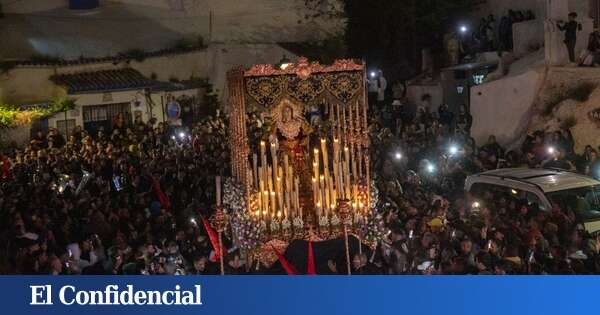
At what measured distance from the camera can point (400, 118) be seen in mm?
16203

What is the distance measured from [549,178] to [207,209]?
428 centimetres

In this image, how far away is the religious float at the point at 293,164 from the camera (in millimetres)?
8344

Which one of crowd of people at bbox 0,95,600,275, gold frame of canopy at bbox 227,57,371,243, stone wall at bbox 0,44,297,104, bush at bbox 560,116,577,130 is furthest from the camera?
stone wall at bbox 0,44,297,104

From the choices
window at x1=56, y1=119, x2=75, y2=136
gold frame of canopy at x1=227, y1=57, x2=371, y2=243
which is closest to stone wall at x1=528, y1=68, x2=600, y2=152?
gold frame of canopy at x1=227, y1=57, x2=371, y2=243

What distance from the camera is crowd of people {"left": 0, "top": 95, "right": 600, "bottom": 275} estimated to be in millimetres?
7840

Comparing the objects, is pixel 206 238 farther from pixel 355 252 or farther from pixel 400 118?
pixel 400 118

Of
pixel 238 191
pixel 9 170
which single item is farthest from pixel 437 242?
pixel 9 170

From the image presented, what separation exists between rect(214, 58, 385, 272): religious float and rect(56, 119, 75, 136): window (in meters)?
10.3

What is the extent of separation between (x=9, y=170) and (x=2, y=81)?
18.5 ft

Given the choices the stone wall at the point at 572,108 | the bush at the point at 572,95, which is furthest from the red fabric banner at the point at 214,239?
the bush at the point at 572,95

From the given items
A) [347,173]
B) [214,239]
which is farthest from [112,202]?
[347,173]

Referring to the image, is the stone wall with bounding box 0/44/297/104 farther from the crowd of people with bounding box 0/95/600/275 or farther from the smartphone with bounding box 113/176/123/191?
the smartphone with bounding box 113/176/123/191

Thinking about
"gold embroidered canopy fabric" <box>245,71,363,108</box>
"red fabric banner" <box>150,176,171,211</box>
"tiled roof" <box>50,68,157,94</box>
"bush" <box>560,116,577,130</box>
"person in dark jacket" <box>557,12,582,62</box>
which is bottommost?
"red fabric banner" <box>150,176,171,211</box>

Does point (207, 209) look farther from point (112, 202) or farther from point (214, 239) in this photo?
point (214, 239)
